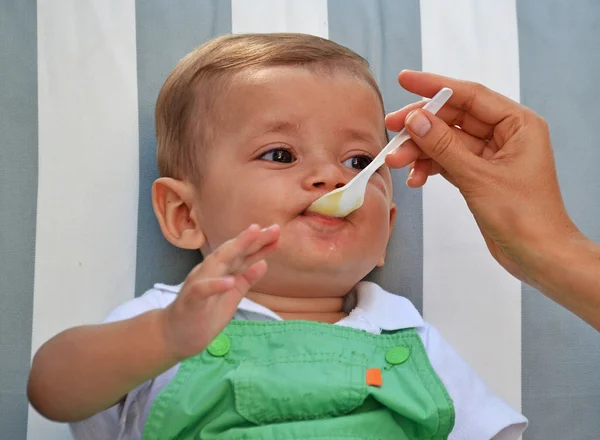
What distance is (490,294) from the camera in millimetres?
1421

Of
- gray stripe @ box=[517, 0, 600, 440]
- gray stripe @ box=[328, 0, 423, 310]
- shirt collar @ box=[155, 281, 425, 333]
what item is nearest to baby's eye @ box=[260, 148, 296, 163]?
shirt collar @ box=[155, 281, 425, 333]

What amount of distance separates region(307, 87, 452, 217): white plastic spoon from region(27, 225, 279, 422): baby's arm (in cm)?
27

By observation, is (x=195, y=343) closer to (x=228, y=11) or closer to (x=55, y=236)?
(x=55, y=236)

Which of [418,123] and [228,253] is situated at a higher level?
[418,123]

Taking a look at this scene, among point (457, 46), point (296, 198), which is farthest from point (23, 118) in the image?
point (457, 46)

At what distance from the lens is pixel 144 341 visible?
2.93 ft

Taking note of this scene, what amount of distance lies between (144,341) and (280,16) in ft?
2.73

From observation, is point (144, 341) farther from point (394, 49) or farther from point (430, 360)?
point (394, 49)

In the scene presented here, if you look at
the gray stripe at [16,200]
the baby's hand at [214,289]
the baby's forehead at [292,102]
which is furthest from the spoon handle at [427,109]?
the gray stripe at [16,200]

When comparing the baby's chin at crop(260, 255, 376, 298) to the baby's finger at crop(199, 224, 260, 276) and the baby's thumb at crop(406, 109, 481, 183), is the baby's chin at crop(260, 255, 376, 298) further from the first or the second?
the baby's finger at crop(199, 224, 260, 276)

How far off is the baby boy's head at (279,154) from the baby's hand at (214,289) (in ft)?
0.95

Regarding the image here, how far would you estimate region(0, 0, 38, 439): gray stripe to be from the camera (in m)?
1.25

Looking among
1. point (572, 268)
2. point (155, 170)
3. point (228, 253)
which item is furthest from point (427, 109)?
point (155, 170)

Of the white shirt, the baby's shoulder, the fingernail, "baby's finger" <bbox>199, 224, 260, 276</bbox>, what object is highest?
the fingernail
